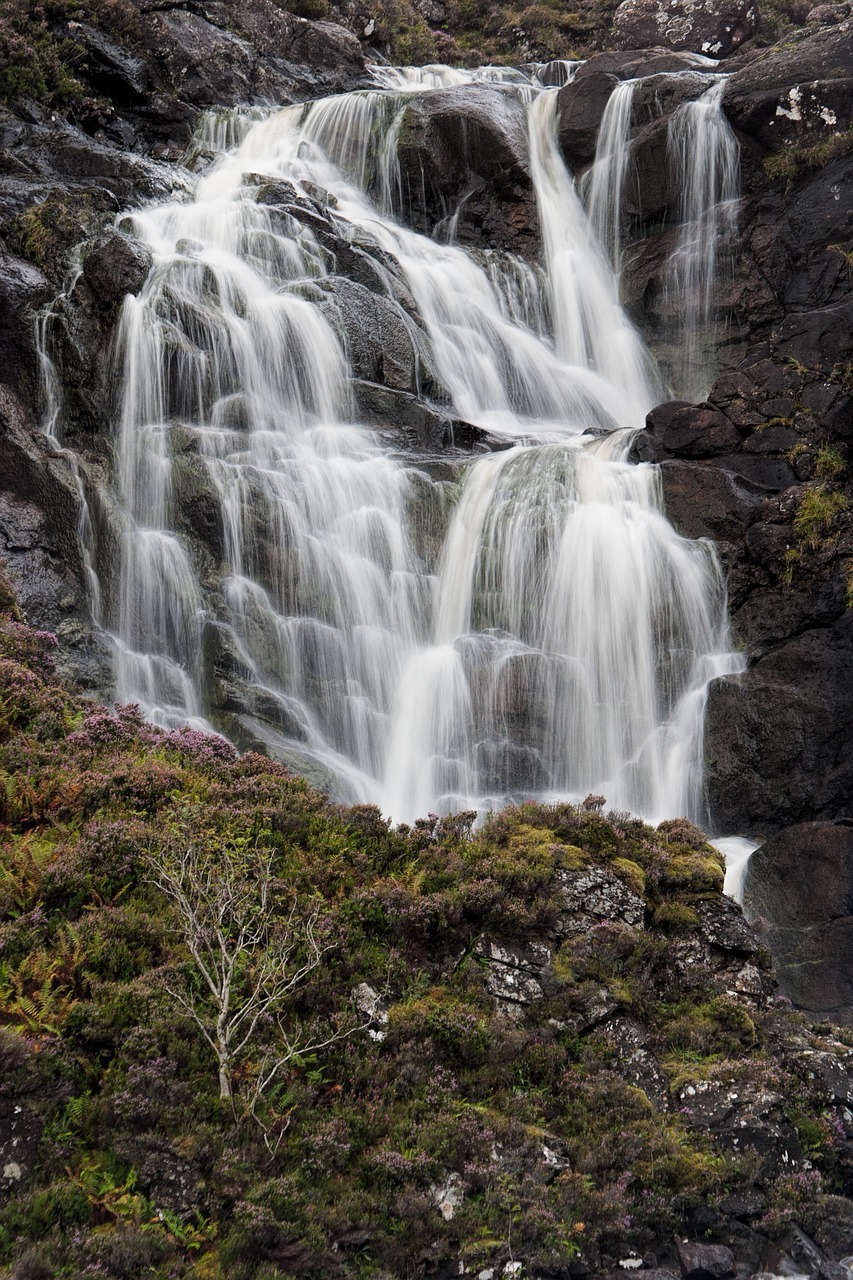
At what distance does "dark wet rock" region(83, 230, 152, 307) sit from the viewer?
611 inches

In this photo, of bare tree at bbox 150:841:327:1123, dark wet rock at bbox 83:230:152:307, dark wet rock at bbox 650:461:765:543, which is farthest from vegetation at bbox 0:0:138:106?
bare tree at bbox 150:841:327:1123

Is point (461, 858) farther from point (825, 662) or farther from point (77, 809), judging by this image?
point (825, 662)

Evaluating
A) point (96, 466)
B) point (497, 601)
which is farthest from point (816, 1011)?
point (96, 466)

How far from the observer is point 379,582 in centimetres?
1368

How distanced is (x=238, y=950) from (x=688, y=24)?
33.6 meters

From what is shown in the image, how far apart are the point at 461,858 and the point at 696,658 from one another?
6.49m

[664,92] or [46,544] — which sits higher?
[664,92]

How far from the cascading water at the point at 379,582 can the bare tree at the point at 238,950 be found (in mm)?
4574

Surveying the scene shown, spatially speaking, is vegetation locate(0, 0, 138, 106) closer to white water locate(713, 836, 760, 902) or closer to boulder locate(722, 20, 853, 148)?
boulder locate(722, 20, 853, 148)

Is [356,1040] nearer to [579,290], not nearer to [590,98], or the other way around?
[579,290]

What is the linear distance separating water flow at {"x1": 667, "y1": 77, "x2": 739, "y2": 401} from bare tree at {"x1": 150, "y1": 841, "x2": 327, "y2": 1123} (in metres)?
17.4

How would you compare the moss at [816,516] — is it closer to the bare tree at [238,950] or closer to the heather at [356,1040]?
the heather at [356,1040]

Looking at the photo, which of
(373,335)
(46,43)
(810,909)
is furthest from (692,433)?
(46,43)

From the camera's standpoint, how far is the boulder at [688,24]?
29406 mm
